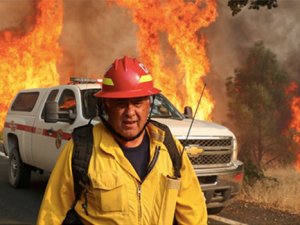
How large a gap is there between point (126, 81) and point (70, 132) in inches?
179

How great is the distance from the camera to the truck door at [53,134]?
7047 millimetres

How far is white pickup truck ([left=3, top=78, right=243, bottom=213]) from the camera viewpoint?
6.38 metres

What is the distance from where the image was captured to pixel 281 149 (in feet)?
148

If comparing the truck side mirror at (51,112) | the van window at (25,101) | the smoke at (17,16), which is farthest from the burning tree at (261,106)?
the truck side mirror at (51,112)

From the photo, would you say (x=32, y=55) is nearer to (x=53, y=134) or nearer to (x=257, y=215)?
(x=53, y=134)

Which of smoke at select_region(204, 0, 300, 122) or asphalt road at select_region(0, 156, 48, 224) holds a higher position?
smoke at select_region(204, 0, 300, 122)

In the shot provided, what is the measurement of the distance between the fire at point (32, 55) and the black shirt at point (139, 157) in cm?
2106

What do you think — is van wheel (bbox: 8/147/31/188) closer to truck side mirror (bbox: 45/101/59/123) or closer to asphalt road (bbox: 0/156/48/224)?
asphalt road (bbox: 0/156/48/224)

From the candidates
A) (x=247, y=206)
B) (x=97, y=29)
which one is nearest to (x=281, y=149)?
(x=97, y=29)

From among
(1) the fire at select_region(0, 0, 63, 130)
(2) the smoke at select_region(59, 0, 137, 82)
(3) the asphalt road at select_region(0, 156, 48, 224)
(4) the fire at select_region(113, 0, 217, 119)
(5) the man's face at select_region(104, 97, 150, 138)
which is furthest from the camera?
(2) the smoke at select_region(59, 0, 137, 82)

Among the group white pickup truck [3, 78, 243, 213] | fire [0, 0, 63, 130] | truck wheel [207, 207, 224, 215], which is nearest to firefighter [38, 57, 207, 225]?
white pickup truck [3, 78, 243, 213]

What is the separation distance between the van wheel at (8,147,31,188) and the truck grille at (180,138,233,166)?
3.70 meters

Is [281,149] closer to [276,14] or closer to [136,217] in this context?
[276,14]

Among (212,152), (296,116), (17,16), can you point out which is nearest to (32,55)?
(17,16)
